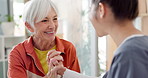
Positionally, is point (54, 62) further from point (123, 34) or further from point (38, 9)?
point (123, 34)

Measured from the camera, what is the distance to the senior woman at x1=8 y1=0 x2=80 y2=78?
5.08 feet

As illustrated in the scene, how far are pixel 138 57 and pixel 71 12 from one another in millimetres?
1865

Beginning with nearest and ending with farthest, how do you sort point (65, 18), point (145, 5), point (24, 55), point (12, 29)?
point (24, 55), point (145, 5), point (65, 18), point (12, 29)

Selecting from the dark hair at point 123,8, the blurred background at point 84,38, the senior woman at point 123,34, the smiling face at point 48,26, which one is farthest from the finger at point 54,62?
the blurred background at point 84,38

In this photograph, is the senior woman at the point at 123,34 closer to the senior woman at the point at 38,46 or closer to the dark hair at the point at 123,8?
the dark hair at the point at 123,8

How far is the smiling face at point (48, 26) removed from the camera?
158 cm

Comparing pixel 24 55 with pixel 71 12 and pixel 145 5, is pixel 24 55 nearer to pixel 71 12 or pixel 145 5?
pixel 71 12

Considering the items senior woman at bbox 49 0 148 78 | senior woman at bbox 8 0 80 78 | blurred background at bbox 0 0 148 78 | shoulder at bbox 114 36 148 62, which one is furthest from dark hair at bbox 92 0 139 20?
blurred background at bbox 0 0 148 78

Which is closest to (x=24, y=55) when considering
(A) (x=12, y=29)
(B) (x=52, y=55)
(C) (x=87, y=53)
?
(B) (x=52, y=55)

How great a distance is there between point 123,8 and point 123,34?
0.09 m

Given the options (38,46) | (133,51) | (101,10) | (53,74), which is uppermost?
(101,10)

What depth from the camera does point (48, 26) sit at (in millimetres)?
1588

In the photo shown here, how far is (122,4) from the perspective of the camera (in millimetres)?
785

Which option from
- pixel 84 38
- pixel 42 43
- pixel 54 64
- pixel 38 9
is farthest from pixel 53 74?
pixel 84 38
